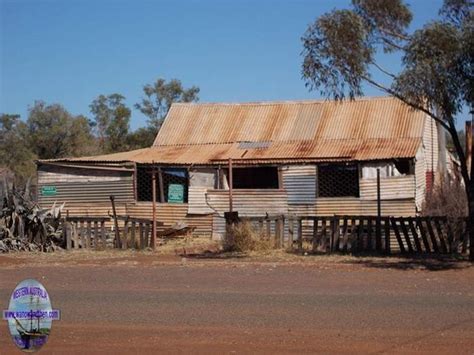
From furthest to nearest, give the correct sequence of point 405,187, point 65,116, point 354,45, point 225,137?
point 65,116 → point 225,137 → point 405,187 → point 354,45

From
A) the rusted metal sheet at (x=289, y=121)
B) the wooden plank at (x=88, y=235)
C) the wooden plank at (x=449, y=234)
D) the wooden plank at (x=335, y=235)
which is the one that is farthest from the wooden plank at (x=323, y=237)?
the rusted metal sheet at (x=289, y=121)

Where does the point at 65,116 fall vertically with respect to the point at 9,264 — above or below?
above

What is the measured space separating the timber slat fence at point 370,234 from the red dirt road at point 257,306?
1.50m

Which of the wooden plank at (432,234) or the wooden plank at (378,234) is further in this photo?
the wooden plank at (378,234)

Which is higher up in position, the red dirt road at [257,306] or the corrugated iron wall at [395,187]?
the corrugated iron wall at [395,187]

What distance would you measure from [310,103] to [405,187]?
20.9 feet

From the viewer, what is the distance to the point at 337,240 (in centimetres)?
1822

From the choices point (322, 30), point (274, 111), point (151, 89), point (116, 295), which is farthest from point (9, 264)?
point (151, 89)

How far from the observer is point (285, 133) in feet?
83.7

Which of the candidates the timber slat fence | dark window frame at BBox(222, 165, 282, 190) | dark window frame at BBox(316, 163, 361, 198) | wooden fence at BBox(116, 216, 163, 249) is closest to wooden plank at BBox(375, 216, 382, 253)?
the timber slat fence

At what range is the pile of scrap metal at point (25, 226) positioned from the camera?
63.4ft

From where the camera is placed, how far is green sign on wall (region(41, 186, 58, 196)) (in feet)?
80.2

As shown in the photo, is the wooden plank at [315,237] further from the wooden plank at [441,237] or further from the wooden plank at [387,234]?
the wooden plank at [441,237]

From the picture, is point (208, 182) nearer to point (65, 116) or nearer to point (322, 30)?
point (322, 30)
